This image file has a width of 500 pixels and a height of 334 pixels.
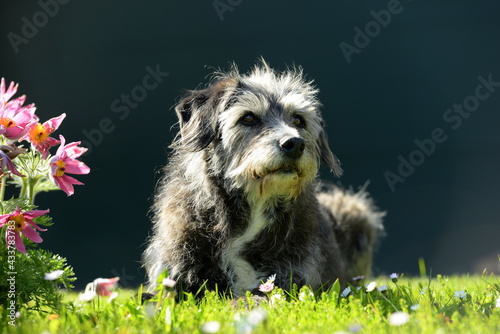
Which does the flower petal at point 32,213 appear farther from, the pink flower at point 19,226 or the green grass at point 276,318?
the green grass at point 276,318

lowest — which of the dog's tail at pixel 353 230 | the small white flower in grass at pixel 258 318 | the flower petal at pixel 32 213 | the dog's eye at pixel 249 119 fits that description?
the dog's tail at pixel 353 230

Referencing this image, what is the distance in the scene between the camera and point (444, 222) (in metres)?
6.86

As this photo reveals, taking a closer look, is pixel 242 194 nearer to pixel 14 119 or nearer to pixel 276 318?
pixel 276 318

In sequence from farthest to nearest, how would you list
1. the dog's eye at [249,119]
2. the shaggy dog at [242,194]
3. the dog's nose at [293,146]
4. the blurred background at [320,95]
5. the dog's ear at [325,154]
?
the blurred background at [320,95]
the dog's ear at [325,154]
the dog's eye at [249,119]
the shaggy dog at [242,194]
the dog's nose at [293,146]

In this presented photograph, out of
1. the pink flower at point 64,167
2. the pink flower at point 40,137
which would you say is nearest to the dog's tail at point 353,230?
the pink flower at point 64,167

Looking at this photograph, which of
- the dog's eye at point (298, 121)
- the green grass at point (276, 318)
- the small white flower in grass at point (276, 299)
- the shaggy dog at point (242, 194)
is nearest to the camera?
the green grass at point (276, 318)

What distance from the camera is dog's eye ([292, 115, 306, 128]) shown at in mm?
3680

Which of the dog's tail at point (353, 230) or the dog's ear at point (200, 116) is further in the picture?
the dog's tail at point (353, 230)

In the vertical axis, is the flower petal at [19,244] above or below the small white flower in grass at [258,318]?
above

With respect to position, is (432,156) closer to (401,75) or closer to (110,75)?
Result: (401,75)

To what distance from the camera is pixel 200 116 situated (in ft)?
12.0

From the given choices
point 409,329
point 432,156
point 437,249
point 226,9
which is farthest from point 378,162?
point 409,329

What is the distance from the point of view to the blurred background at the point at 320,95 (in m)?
6.88

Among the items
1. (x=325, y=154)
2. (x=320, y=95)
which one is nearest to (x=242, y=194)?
(x=325, y=154)
